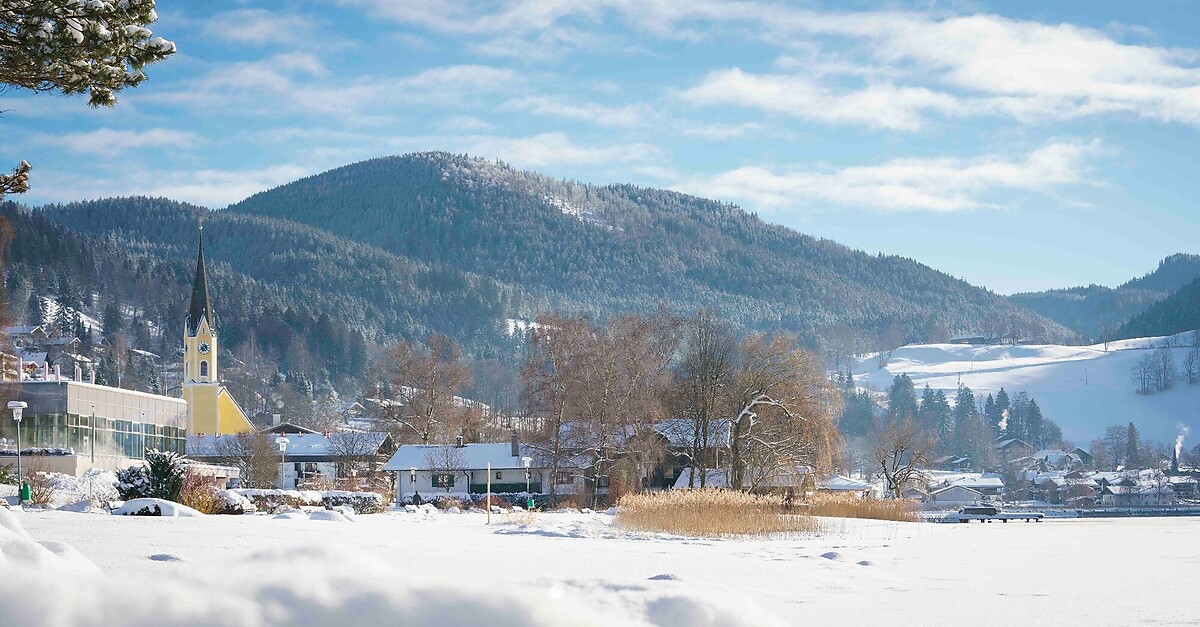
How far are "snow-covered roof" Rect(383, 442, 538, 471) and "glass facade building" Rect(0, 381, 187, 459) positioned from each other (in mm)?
14147

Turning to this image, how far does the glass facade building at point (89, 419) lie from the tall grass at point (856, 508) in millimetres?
36753

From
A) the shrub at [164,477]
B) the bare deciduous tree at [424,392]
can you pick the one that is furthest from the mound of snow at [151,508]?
the bare deciduous tree at [424,392]

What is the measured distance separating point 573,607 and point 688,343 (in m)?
53.5

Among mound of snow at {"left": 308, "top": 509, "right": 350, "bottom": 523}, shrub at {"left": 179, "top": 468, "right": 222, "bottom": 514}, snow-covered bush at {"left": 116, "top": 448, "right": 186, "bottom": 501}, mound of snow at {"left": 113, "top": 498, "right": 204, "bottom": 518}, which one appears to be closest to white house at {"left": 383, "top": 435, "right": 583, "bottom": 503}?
snow-covered bush at {"left": 116, "top": 448, "right": 186, "bottom": 501}

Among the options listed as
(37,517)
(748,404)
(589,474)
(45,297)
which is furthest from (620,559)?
(45,297)

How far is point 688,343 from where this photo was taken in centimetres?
5700

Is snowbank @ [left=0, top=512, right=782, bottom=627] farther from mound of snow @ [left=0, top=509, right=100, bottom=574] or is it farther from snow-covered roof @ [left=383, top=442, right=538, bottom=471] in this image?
snow-covered roof @ [left=383, top=442, right=538, bottom=471]

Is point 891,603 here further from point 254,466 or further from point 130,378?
point 130,378

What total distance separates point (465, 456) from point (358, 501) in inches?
1267

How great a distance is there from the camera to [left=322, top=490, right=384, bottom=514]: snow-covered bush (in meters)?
37.0

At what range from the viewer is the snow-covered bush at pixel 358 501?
Result: 121 ft

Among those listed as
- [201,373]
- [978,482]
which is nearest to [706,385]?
[201,373]

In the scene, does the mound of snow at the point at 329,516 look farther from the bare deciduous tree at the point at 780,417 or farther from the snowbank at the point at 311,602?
the bare deciduous tree at the point at 780,417

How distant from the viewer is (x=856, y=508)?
139 feet
